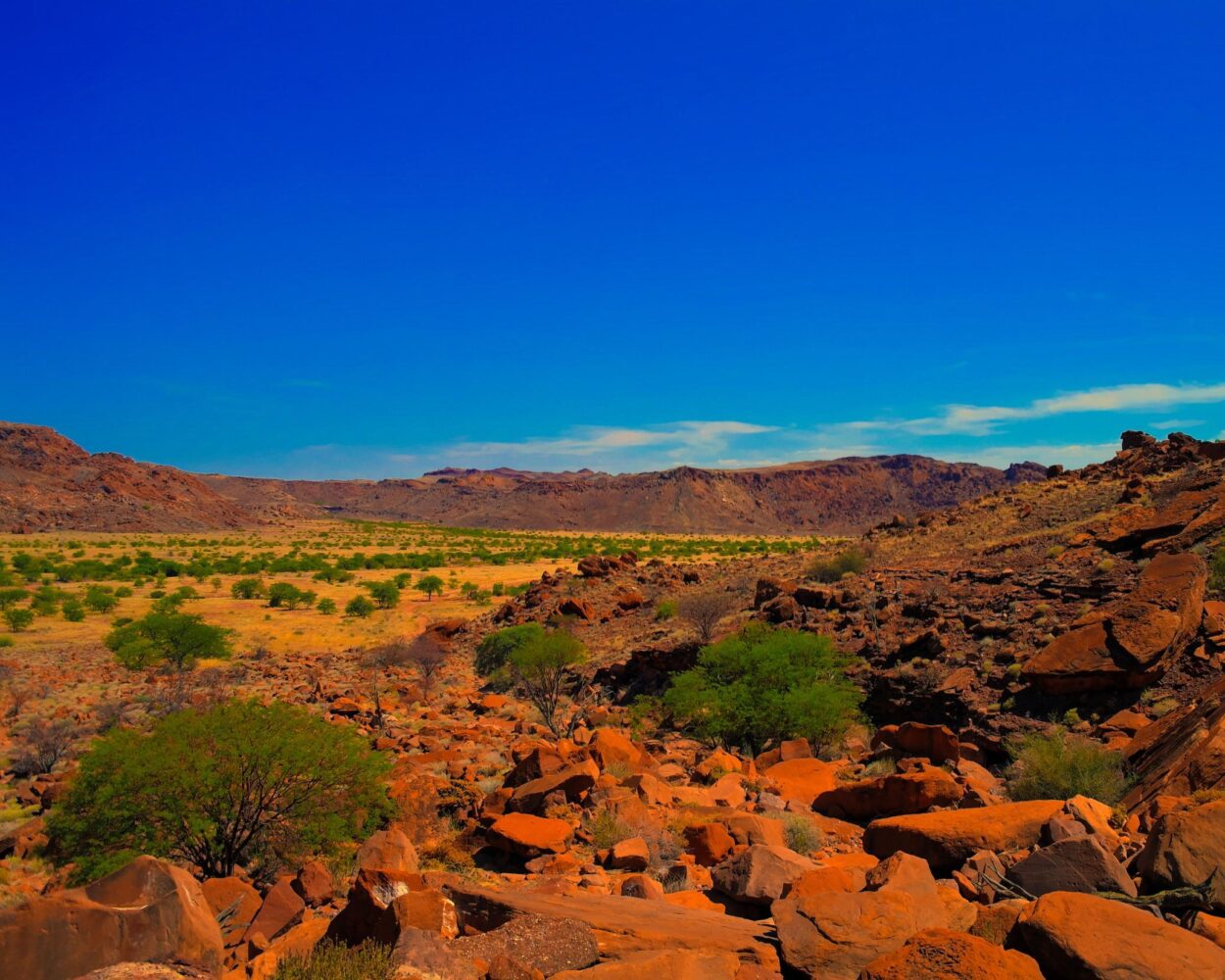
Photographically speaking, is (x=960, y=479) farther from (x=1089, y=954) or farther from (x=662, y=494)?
(x=1089, y=954)

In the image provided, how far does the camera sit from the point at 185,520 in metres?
131

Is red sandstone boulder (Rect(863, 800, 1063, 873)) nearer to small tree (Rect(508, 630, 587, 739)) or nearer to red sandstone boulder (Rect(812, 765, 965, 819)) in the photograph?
red sandstone boulder (Rect(812, 765, 965, 819))

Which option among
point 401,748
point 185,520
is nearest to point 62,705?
point 401,748

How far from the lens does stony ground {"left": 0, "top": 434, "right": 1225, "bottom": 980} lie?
18.2ft

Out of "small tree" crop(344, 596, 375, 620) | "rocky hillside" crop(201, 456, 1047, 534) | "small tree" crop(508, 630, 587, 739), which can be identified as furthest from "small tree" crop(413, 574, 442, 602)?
"rocky hillside" crop(201, 456, 1047, 534)

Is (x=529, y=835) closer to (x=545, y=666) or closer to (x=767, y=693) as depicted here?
(x=767, y=693)

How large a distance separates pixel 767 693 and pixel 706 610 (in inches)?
472

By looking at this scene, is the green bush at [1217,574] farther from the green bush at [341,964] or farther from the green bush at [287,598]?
the green bush at [287,598]

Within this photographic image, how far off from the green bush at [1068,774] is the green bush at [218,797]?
385 inches

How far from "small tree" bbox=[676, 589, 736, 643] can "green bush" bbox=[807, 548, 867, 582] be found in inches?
213

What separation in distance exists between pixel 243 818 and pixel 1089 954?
1010cm

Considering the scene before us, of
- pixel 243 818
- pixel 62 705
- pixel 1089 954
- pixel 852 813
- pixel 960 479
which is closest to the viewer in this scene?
pixel 1089 954

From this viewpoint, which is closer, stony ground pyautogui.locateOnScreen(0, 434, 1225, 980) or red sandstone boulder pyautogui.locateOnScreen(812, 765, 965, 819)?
stony ground pyautogui.locateOnScreen(0, 434, 1225, 980)

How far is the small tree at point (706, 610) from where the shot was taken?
2911 centimetres
